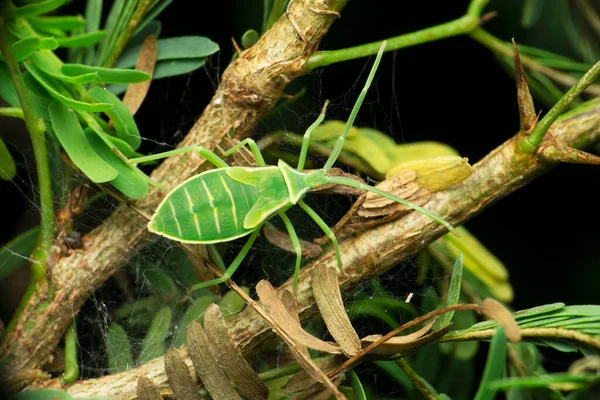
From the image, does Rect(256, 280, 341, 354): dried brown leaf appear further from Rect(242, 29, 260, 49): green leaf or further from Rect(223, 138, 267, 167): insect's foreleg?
Rect(242, 29, 260, 49): green leaf

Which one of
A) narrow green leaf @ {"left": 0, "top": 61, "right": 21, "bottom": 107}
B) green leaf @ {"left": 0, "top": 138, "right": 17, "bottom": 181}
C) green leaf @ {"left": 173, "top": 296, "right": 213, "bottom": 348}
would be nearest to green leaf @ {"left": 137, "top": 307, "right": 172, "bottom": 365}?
green leaf @ {"left": 173, "top": 296, "right": 213, "bottom": 348}

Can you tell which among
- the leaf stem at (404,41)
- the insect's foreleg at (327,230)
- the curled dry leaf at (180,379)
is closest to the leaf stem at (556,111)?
the leaf stem at (404,41)

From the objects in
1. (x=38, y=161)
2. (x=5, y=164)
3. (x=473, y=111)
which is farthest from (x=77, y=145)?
(x=473, y=111)

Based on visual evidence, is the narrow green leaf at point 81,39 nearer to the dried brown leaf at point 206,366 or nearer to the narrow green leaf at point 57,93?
the narrow green leaf at point 57,93

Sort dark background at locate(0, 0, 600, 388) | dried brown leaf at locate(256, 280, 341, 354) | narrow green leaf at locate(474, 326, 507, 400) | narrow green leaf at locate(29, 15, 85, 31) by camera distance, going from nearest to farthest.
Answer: narrow green leaf at locate(474, 326, 507, 400), dried brown leaf at locate(256, 280, 341, 354), narrow green leaf at locate(29, 15, 85, 31), dark background at locate(0, 0, 600, 388)

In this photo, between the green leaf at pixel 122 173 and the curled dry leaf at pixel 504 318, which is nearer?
the curled dry leaf at pixel 504 318

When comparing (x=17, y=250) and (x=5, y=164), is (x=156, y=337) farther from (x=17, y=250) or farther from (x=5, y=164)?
(x=5, y=164)

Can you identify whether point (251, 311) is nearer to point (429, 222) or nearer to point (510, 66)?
point (429, 222)
